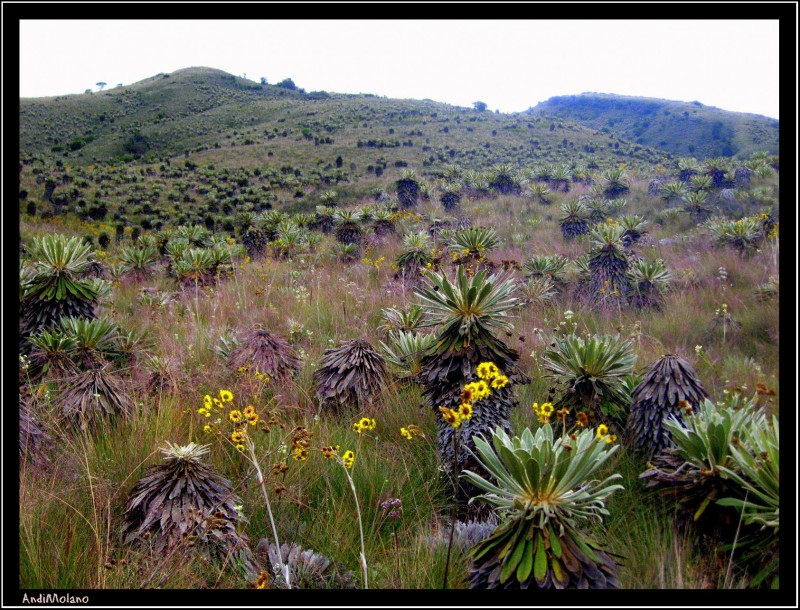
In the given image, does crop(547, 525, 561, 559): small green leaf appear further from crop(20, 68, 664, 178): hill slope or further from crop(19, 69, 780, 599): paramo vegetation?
crop(20, 68, 664, 178): hill slope

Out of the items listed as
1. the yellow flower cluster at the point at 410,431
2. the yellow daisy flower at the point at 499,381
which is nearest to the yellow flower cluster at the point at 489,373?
the yellow daisy flower at the point at 499,381

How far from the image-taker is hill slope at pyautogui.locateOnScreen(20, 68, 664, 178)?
38438mm

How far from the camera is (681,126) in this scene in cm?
4909

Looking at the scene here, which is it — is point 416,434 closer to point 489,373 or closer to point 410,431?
point 410,431

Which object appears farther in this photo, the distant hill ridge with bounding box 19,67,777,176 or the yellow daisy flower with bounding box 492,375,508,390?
the distant hill ridge with bounding box 19,67,777,176

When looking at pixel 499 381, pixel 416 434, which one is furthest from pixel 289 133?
pixel 499 381

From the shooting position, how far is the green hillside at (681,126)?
35.8 m

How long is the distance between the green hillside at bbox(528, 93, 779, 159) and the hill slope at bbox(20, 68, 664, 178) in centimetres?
559

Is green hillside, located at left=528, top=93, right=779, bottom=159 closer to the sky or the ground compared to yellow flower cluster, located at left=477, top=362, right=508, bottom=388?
closer to the sky

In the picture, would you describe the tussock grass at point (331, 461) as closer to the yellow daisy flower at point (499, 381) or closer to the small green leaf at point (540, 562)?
the small green leaf at point (540, 562)

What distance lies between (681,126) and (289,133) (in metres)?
44.3

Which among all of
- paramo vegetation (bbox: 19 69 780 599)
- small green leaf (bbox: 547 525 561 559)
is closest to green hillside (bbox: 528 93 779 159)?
paramo vegetation (bbox: 19 69 780 599)

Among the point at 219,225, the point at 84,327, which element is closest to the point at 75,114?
the point at 219,225
